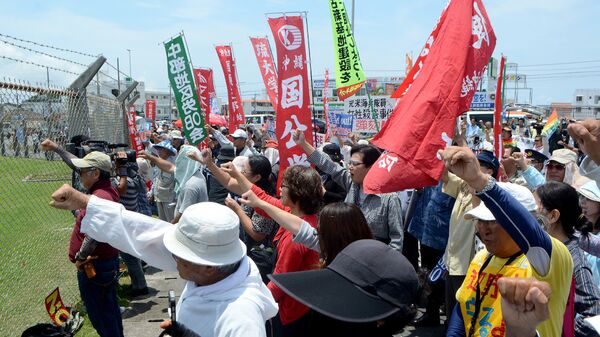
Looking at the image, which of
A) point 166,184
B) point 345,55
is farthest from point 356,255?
point 345,55

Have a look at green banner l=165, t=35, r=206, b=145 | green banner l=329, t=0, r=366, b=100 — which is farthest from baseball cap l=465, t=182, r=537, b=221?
green banner l=329, t=0, r=366, b=100

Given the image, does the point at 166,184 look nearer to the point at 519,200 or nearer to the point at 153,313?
the point at 153,313

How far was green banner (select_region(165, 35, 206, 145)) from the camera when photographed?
7.22 meters

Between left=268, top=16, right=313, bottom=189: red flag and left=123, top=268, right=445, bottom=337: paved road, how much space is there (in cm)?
203

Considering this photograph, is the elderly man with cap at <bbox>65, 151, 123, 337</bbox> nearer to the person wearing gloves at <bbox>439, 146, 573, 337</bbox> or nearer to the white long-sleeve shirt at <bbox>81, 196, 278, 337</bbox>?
the white long-sleeve shirt at <bbox>81, 196, 278, 337</bbox>

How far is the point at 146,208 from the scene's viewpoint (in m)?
7.13

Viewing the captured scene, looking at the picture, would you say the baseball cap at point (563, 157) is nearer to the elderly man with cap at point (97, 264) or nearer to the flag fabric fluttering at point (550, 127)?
the elderly man with cap at point (97, 264)

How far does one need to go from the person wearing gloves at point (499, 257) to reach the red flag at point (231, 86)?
30.5 feet

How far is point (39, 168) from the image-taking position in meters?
7.02

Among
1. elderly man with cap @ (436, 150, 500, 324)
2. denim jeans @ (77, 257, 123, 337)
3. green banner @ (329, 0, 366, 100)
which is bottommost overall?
denim jeans @ (77, 257, 123, 337)

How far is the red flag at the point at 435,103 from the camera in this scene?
3299 mm

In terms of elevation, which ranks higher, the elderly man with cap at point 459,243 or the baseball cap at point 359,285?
the baseball cap at point 359,285

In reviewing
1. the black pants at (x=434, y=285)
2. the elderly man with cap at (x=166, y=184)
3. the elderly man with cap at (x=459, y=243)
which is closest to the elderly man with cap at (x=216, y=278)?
the elderly man with cap at (x=459, y=243)

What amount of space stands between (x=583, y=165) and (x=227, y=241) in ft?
7.32
